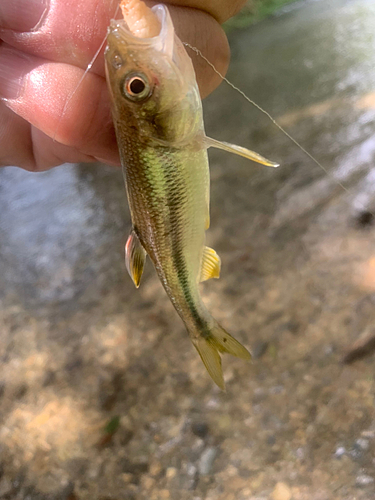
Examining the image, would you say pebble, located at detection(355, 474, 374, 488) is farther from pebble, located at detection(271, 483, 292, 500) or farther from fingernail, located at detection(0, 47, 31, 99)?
fingernail, located at detection(0, 47, 31, 99)

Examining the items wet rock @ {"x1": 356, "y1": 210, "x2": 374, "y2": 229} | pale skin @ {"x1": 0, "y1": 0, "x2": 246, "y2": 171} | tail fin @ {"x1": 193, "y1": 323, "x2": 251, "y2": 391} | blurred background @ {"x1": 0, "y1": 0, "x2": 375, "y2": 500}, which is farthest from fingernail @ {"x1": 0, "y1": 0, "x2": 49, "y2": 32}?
wet rock @ {"x1": 356, "y1": 210, "x2": 374, "y2": 229}

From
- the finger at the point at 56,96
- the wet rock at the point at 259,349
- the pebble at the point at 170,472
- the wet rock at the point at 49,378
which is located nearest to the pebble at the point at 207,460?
the pebble at the point at 170,472

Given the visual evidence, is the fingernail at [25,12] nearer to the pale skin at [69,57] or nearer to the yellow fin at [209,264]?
the pale skin at [69,57]

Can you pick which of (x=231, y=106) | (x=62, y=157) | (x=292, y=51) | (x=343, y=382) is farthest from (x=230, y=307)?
(x=292, y=51)

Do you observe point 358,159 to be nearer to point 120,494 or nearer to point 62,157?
point 62,157

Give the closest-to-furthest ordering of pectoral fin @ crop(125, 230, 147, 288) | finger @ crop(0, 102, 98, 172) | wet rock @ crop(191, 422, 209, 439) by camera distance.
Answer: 1. pectoral fin @ crop(125, 230, 147, 288)
2. finger @ crop(0, 102, 98, 172)
3. wet rock @ crop(191, 422, 209, 439)

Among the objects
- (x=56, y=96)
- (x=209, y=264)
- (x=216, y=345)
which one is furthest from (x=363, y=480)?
(x=56, y=96)
